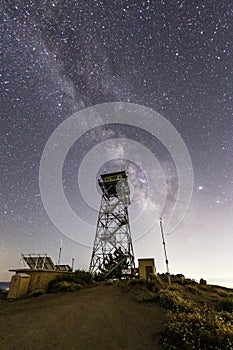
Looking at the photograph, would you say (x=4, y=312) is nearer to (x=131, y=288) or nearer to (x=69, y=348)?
(x=69, y=348)

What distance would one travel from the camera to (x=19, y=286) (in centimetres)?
1517

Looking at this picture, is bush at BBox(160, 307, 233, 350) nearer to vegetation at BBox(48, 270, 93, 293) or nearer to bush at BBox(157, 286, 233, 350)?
bush at BBox(157, 286, 233, 350)

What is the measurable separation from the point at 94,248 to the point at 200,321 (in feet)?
62.9

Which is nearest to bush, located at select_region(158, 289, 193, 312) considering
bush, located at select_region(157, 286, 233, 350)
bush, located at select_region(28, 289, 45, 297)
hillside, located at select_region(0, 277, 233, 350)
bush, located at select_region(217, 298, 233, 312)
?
hillside, located at select_region(0, 277, 233, 350)

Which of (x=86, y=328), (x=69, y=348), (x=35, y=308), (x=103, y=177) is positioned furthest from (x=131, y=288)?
(x=103, y=177)

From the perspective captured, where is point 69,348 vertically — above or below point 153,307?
below

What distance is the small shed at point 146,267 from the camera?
21.8 m

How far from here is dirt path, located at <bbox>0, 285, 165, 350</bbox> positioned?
620cm

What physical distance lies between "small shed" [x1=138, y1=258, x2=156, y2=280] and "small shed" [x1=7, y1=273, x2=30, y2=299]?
1107cm

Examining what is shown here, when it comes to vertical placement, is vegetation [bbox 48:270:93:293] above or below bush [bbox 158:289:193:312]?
above

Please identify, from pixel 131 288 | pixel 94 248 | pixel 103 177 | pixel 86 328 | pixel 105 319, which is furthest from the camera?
pixel 103 177

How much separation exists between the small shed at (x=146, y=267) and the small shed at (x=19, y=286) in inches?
436

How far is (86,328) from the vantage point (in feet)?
23.9

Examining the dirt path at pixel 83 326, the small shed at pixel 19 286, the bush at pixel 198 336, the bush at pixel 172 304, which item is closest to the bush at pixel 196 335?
the bush at pixel 198 336
